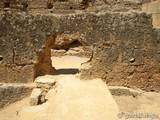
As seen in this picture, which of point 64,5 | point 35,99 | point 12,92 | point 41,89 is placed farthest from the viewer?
point 64,5

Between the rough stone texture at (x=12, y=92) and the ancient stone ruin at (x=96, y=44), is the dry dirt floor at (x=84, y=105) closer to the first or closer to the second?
the rough stone texture at (x=12, y=92)

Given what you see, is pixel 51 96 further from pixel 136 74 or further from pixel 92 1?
pixel 92 1

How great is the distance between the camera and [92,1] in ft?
56.7

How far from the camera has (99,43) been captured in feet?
26.2

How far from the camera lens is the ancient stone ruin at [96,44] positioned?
7918 millimetres

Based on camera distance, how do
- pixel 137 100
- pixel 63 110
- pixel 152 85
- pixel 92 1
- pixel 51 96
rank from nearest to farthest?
pixel 63 110 → pixel 51 96 → pixel 137 100 → pixel 152 85 → pixel 92 1

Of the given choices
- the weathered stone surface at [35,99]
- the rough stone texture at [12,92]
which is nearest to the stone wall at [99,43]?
the rough stone texture at [12,92]

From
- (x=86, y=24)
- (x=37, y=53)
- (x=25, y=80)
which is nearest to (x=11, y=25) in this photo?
(x=37, y=53)

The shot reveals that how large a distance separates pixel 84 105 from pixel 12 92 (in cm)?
285

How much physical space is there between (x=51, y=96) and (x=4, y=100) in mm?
1594

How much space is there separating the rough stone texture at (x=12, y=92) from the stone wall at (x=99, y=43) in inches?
12.6

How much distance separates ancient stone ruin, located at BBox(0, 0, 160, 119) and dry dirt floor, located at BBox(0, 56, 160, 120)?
0.46 meters

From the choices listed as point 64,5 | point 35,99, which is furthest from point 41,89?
point 64,5

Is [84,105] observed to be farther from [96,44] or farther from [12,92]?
[12,92]
